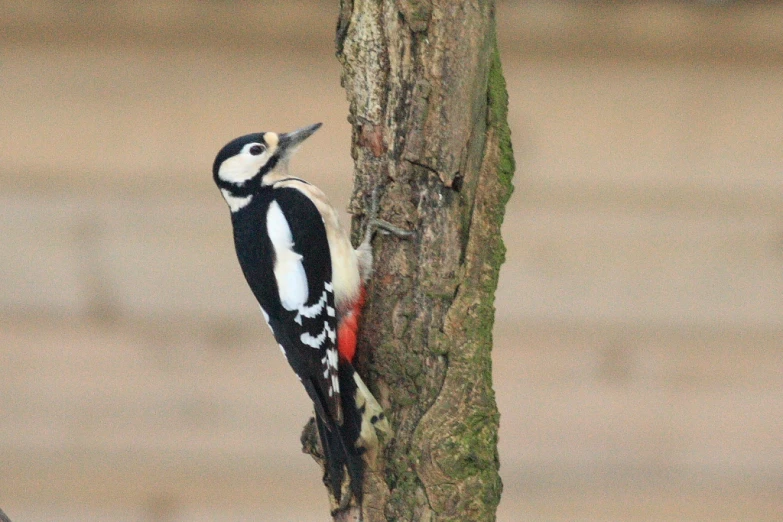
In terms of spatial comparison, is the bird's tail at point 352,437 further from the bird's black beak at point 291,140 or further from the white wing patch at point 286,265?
the bird's black beak at point 291,140

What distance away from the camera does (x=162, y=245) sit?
288 centimetres

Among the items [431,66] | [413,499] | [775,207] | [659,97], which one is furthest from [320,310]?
[775,207]

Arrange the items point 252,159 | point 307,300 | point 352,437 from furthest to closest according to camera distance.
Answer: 1. point 252,159
2. point 307,300
3. point 352,437

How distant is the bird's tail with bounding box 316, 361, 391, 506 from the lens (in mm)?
1695

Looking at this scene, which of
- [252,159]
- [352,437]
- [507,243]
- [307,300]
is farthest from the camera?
[507,243]

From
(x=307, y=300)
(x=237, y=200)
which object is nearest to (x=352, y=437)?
(x=307, y=300)

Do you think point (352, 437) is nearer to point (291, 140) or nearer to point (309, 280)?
point (309, 280)

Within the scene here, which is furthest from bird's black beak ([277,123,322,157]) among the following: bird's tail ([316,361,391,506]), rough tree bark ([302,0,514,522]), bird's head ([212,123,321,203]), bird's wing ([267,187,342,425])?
bird's tail ([316,361,391,506])

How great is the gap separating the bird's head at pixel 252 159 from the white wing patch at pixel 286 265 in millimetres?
142

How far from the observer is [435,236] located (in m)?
1.72

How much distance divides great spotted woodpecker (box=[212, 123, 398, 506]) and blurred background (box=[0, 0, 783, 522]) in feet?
2.14

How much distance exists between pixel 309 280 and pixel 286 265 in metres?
0.07

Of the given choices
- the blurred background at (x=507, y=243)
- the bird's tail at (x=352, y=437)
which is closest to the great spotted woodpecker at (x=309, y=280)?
the bird's tail at (x=352, y=437)

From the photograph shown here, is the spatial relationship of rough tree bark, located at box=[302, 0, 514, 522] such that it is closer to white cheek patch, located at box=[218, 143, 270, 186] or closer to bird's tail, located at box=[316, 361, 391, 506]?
bird's tail, located at box=[316, 361, 391, 506]
